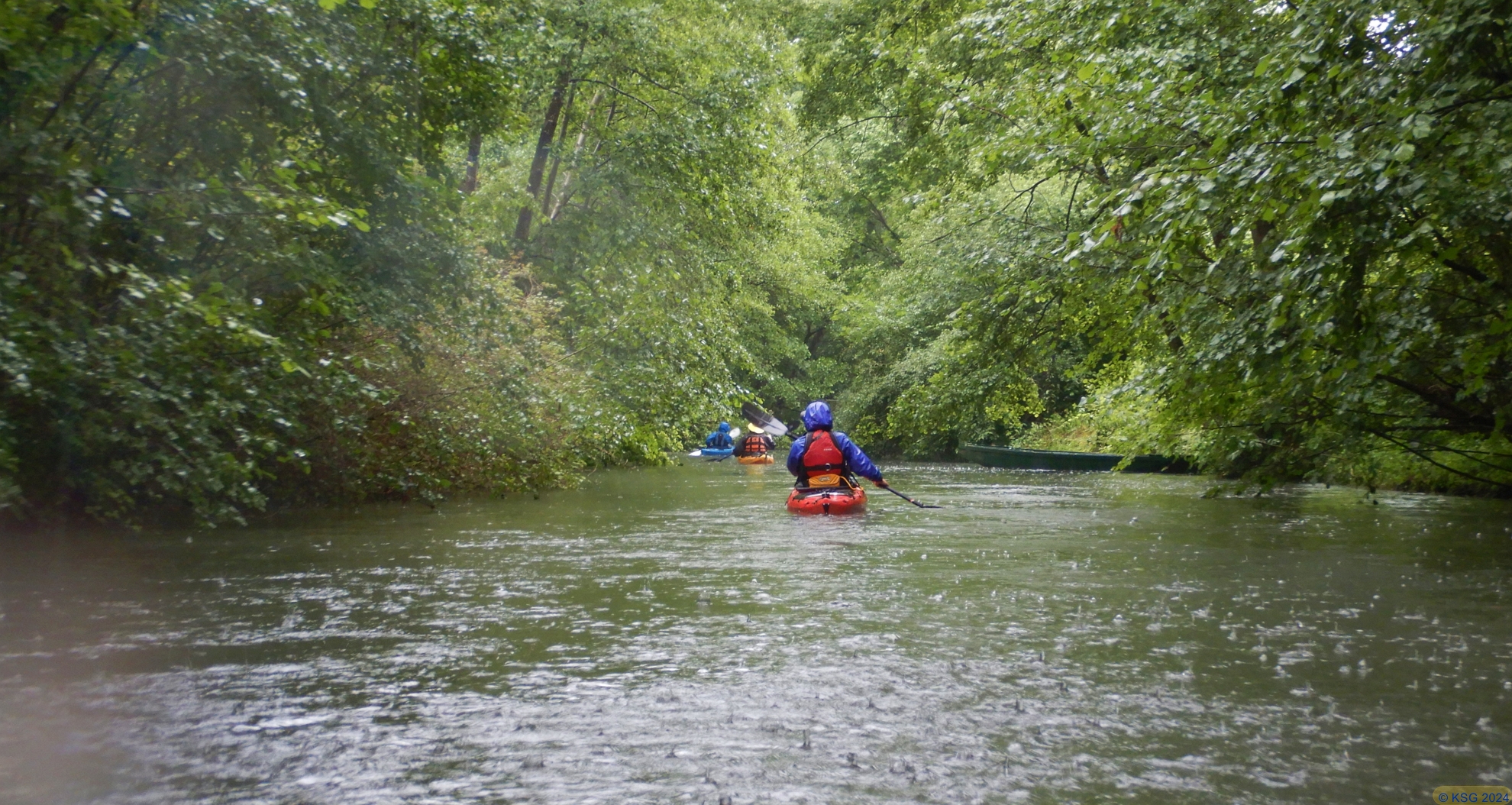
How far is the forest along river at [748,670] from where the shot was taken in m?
4.22

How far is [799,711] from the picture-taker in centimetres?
509

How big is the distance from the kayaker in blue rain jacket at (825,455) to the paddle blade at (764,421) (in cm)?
2449

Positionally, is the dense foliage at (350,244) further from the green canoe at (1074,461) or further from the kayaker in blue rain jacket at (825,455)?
the green canoe at (1074,461)

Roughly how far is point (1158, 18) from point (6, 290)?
424 inches

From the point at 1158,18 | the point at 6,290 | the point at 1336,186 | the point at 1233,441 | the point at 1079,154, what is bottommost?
the point at 1233,441

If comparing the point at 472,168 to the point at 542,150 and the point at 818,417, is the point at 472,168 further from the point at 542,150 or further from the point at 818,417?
the point at 818,417

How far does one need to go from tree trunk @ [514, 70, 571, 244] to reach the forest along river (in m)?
12.8

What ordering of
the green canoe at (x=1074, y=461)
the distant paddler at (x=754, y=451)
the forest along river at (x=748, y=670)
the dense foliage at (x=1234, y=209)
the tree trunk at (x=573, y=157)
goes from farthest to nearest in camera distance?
1. the distant paddler at (x=754, y=451)
2. the green canoe at (x=1074, y=461)
3. the tree trunk at (x=573, y=157)
4. the dense foliage at (x=1234, y=209)
5. the forest along river at (x=748, y=670)

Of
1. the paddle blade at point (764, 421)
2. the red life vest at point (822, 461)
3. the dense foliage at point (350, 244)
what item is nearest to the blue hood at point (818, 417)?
the red life vest at point (822, 461)

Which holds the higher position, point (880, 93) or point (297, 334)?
point (880, 93)

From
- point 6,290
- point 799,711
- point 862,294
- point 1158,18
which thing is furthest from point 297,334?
point 862,294

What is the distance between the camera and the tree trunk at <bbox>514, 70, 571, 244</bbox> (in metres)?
22.6

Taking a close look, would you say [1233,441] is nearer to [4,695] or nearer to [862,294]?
[4,695]

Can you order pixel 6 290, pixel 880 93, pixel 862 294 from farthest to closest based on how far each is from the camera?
pixel 862 294
pixel 880 93
pixel 6 290
